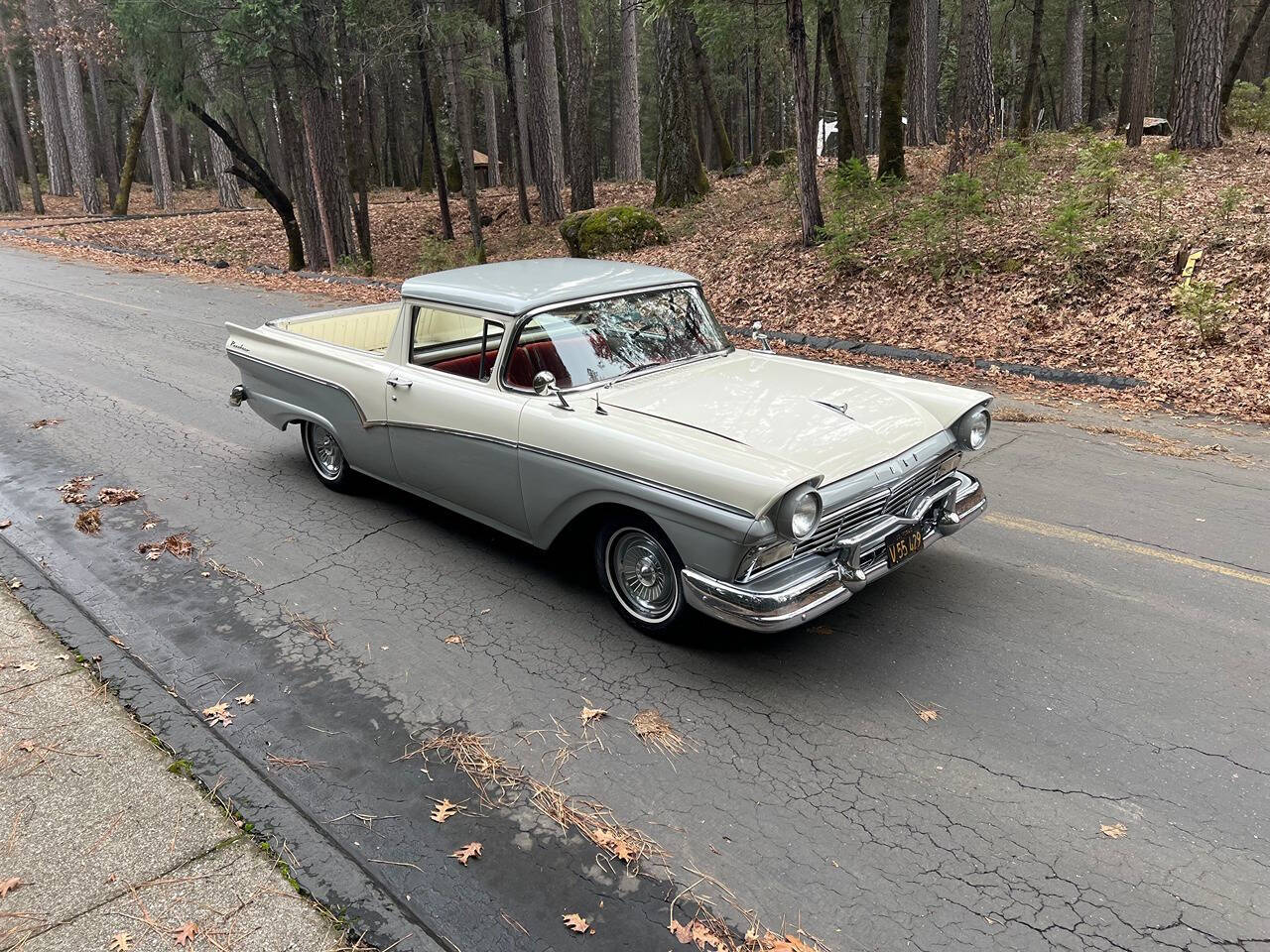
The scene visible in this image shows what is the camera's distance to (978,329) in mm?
9984

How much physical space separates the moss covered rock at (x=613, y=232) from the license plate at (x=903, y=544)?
1232cm

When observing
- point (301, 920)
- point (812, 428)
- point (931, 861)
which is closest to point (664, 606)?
point (812, 428)

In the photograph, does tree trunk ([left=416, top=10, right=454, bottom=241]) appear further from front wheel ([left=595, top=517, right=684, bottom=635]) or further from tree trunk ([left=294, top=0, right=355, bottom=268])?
front wheel ([left=595, top=517, right=684, bottom=635])

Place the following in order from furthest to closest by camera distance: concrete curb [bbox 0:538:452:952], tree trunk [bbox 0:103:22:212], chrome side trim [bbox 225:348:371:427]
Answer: tree trunk [bbox 0:103:22:212]
chrome side trim [bbox 225:348:371:427]
concrete curb [bbox 0:538:452:952]

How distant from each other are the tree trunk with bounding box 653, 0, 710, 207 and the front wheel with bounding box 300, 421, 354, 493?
45.7ft

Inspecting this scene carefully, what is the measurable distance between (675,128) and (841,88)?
157 inches

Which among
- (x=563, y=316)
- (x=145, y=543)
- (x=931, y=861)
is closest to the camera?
(x=931, y=861)

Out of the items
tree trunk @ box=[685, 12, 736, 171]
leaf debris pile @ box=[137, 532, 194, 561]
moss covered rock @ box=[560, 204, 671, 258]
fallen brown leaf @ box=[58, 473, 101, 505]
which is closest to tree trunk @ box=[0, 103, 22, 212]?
tree trunk @ box=[685, 12, 736, 171]

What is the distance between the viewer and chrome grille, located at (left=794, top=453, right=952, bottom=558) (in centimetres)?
389

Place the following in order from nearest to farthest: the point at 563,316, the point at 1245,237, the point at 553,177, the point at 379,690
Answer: the point at 379,690 → the point at 563,316 → the point at 1245,237 → the point at 553,177

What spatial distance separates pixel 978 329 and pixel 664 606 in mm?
7222

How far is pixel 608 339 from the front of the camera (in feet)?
16.2

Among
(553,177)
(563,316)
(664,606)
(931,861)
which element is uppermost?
(553,177)

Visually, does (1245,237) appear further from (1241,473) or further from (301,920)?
(301,920)
